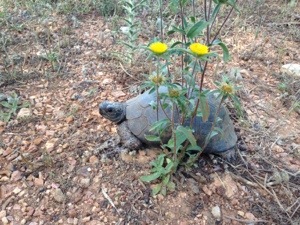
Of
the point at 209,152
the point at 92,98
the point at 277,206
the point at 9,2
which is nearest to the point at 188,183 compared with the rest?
the point at 209,152

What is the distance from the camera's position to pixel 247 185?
68.2 inches

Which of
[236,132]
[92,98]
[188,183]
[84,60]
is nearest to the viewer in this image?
[188,183]

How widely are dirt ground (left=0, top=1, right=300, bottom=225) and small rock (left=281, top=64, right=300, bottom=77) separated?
0.07m

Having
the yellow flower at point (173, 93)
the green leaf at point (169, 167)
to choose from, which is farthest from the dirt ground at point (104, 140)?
the yellow flower at point (173, 93)

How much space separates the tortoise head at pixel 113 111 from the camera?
1838mm

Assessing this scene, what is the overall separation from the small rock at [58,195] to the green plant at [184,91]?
396 mm

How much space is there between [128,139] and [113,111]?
17cm

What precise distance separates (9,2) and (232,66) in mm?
2086

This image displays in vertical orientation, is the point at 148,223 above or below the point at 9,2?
below

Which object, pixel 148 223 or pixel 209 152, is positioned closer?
pixel 148 223

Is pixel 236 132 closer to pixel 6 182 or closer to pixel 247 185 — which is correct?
pixel 247 185

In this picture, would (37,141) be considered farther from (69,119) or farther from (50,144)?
(69,119)

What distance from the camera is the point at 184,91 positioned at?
1.38m

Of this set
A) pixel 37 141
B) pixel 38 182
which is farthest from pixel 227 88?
pixel 37 141
